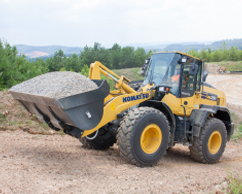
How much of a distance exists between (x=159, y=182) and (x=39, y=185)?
5.93ft

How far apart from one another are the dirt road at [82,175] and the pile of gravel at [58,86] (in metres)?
1.21

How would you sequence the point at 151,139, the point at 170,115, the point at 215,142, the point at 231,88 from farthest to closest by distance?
the point at 231,88, the point at 215,142, the point at 170,115, the point at 151,139

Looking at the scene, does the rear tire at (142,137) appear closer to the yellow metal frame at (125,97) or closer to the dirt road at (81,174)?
the dirt road at (81,174)

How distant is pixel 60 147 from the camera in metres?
5.88

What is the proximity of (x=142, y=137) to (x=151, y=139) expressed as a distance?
439 millimetres

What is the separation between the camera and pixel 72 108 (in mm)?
3969

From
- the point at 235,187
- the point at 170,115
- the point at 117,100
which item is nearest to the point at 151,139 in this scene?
the point at 170,115

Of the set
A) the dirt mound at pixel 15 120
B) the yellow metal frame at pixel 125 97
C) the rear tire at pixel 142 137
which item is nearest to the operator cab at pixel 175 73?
the yellow metal frame at pixel 125 97

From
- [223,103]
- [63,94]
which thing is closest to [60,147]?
[63,94]

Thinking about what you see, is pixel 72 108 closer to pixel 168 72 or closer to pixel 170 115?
pixel 170 115

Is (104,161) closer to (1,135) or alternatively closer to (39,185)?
(39,185)

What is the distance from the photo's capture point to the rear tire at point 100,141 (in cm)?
599

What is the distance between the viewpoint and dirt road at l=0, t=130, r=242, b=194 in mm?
3418

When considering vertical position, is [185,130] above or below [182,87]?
below
